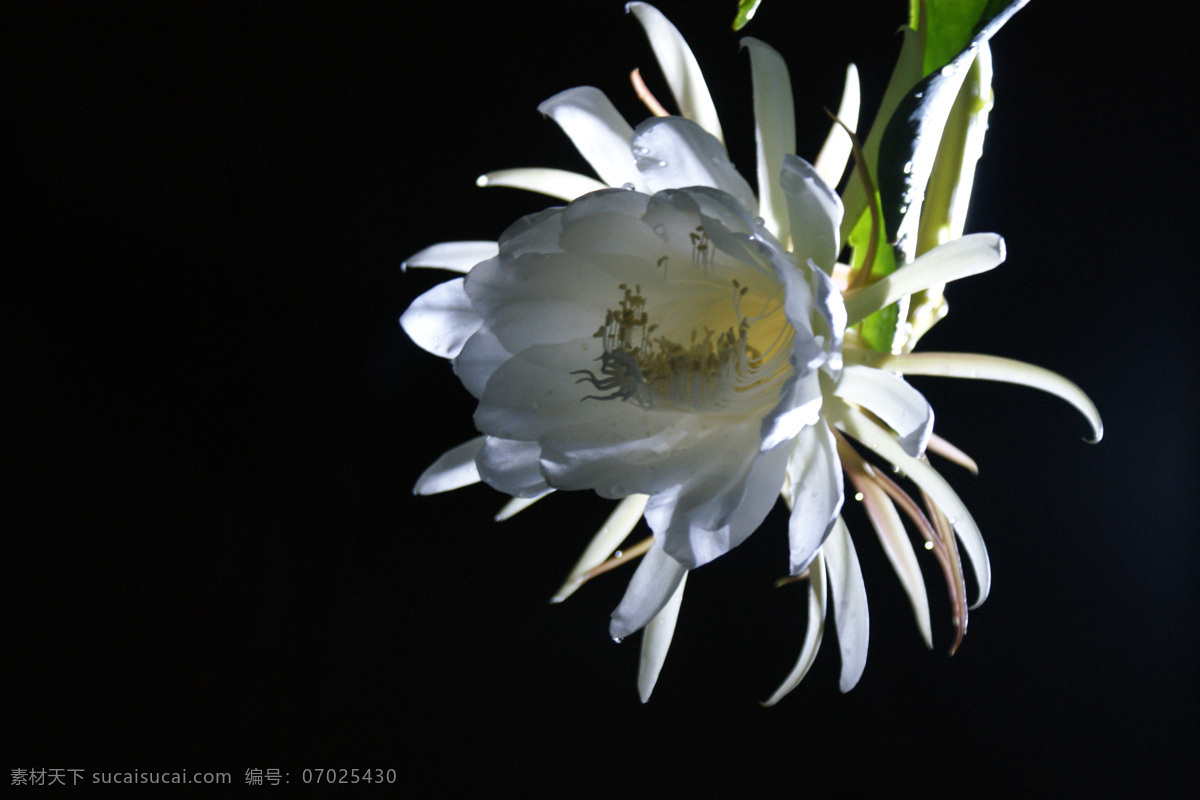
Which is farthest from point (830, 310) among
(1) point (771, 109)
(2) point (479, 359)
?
(2) point (479, 359)

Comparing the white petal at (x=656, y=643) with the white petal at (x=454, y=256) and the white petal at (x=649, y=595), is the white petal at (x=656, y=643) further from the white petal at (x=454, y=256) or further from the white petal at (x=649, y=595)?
the white petal at (x=454, y=256)

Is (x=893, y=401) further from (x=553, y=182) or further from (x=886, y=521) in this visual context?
(x=553, y=182)

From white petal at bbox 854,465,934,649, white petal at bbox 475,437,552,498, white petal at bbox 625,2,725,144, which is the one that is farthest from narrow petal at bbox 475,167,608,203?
white petal at bbox 854,465,934,649

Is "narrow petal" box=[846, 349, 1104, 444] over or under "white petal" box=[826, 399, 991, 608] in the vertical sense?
over

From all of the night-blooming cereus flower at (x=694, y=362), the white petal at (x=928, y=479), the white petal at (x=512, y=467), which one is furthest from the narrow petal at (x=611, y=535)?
the white petal at (x=928, y=479)

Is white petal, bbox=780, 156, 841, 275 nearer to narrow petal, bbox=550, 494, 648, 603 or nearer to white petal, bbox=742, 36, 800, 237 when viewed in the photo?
white petal, bbox=742, 36, 800, 237

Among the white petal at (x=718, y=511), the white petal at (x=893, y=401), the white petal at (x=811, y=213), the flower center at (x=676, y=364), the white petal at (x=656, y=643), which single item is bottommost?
the white petal at (x=656, y=643)
